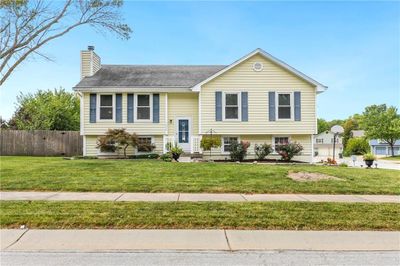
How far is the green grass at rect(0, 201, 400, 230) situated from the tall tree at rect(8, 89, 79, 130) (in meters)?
21.7

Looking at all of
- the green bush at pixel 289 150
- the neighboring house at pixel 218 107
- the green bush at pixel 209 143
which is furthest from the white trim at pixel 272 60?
the green bush at pixel 289 150

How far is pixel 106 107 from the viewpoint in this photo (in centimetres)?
1955

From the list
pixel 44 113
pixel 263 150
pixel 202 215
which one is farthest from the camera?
pixel 44 113

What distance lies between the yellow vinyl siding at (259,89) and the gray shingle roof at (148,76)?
2.39 meters

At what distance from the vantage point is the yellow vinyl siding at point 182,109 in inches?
786

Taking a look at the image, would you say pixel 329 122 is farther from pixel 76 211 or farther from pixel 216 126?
pixel 76 211

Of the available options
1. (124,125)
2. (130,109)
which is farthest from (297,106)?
(124,125)

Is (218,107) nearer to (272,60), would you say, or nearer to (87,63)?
(272,60)

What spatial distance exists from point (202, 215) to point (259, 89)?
14.1m

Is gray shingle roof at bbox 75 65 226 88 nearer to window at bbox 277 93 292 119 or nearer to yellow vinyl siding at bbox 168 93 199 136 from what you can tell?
yellow vinyl siding at bbox 168 93 199 136

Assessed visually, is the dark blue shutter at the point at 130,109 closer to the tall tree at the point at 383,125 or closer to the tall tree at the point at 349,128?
the tall tree at the point at 383,125

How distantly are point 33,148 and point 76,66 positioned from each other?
6.47 meters

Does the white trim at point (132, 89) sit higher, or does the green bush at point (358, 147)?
the white trim at point (132, 89)
